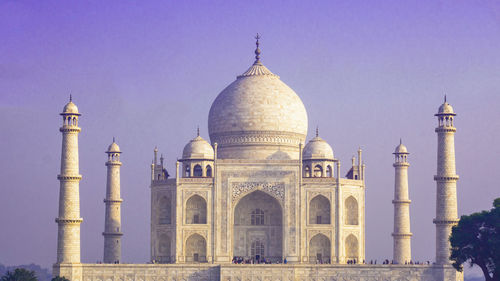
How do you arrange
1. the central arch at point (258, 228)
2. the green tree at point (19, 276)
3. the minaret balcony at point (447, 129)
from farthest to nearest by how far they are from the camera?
the central arch at point (258, 228) < the minaret balcony at point (447, 129) < the green tree at point (19, 276)

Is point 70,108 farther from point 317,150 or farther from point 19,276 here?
point 317,150

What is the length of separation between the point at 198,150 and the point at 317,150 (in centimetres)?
527

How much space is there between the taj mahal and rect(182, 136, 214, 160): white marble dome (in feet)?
0.22

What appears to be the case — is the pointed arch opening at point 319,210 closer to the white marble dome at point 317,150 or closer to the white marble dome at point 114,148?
the white marble dome at point 317,150

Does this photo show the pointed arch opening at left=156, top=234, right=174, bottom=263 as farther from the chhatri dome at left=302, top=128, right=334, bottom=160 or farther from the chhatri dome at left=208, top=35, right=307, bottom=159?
the chhatri dome at left=302, top=128, right=334, bottom=160

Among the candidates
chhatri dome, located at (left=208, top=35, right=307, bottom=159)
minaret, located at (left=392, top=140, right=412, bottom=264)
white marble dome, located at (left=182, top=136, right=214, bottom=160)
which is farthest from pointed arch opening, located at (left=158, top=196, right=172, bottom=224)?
minaret, located at (left=392, top=140, right=412, bottom=264)

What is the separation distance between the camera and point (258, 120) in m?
47.2

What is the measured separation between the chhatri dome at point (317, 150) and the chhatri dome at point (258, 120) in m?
1.15

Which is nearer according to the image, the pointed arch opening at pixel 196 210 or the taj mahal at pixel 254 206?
the taj mahal at pixel 254 206

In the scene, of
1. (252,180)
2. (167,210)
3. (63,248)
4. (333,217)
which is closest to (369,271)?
(333,217)

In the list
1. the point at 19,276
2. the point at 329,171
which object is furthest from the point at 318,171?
the point at 19,276

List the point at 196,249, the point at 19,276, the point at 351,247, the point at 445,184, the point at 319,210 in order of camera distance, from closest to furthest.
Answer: the point at 19,276 < the point at 445,184 < the point at 196,249 < the point at 319,210 < the point at 351,247

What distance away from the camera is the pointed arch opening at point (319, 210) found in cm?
4450

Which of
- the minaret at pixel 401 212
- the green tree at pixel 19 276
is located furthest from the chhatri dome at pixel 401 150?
the green tree at pixel 19 276
